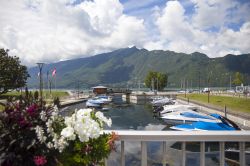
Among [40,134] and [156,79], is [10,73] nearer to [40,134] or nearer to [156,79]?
[40,134]

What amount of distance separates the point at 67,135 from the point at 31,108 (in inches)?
19.9

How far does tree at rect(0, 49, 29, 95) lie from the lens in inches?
2709

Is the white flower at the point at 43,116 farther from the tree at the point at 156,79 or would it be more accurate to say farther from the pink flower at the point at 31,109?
the tree at the point at 156,79

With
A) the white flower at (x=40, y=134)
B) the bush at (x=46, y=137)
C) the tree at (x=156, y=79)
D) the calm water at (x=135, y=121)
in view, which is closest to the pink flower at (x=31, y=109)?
the bush at (x=46, y=137)

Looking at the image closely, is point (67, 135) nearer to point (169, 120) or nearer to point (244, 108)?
point (169, 120)

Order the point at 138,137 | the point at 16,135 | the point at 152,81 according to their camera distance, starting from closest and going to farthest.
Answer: the point at 16,135 → the point at 138,137 → the point at 152,81

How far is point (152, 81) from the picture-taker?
155 metres

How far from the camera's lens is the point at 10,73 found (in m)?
71.1

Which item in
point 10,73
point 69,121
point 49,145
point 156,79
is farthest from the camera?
point 156,79

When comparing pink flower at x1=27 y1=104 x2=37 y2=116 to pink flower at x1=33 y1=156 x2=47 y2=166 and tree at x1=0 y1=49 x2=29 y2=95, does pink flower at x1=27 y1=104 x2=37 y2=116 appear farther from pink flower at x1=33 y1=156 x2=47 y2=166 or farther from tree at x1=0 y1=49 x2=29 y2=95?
tree at x1=0 y1=49 x2=29 y2=95

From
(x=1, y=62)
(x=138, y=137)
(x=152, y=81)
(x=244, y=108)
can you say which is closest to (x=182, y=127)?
(x=244, y=108)

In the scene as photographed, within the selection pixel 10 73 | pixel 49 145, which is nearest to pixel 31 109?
pixel 49 145

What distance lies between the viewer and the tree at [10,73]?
68.8 meters

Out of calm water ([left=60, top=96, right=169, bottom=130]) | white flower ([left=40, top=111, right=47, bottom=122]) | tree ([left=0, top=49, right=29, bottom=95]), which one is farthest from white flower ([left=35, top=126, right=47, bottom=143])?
tree ([left=0, top=49, right=29, bottom=95])
